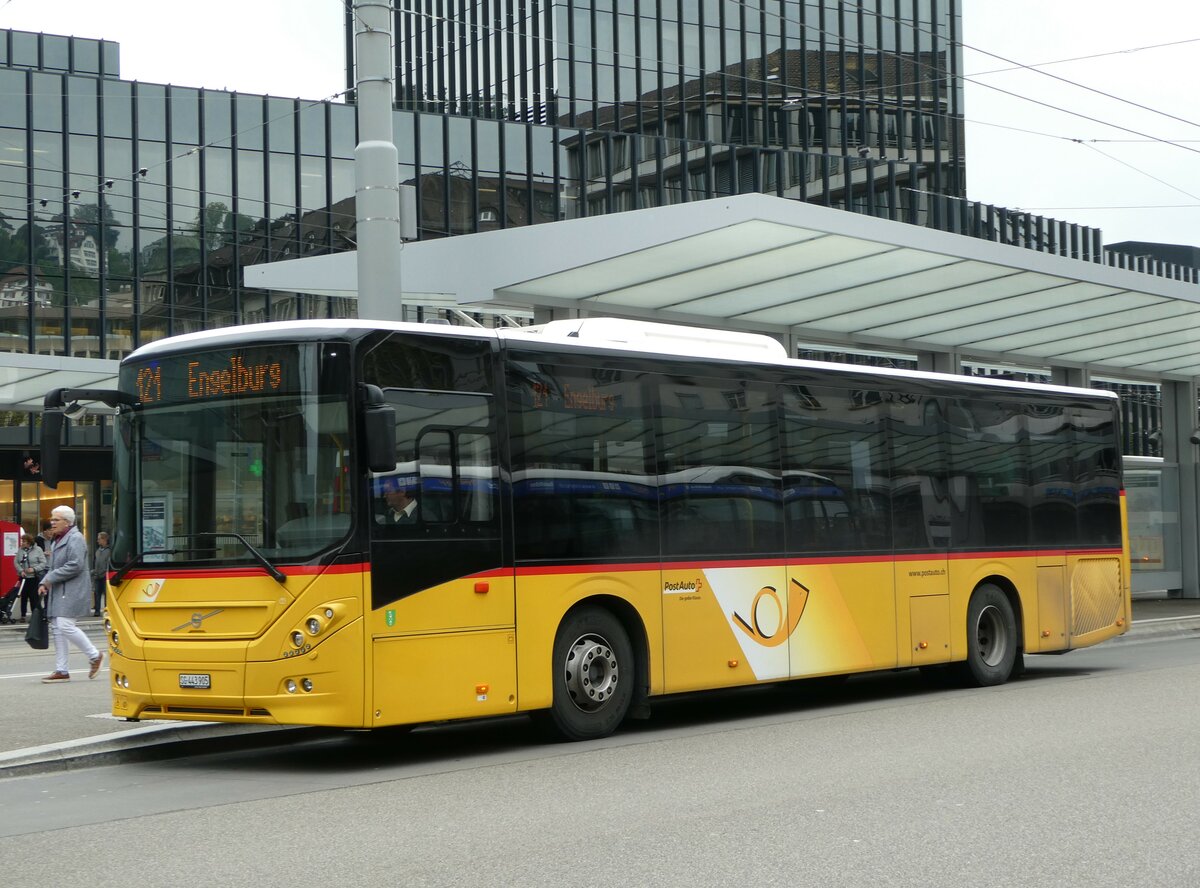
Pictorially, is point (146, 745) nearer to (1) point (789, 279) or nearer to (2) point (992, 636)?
(2) point (992, 636)

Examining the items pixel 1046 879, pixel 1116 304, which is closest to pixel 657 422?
pixel 1046 879

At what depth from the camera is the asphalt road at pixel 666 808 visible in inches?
258

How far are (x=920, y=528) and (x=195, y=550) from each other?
7.23m

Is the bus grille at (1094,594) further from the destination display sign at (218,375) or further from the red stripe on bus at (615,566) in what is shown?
the destination display sign at (218,375)

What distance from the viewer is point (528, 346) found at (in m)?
11.2

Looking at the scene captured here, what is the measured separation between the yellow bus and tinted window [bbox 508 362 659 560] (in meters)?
0.02

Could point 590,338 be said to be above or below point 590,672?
above

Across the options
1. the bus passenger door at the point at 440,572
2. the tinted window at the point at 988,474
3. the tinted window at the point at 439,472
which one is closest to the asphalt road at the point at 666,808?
the bus passenger door at the point at 440,572

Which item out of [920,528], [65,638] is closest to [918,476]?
[920,528]

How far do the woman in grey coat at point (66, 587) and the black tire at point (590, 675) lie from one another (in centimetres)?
657

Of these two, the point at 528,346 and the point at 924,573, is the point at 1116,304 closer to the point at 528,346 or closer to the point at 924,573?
the point at 924,573

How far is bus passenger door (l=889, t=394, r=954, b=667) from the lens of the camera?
14391 millimetres

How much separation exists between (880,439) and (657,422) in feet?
10.3

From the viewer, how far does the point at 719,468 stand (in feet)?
41.2
